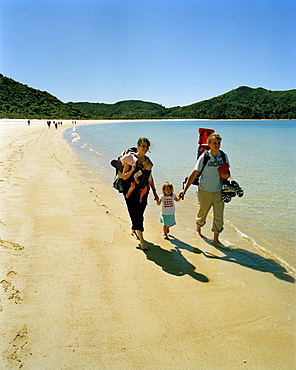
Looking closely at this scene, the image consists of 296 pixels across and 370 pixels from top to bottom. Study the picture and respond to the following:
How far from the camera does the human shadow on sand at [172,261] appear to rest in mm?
4070

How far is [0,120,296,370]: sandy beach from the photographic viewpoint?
2588 millimetres

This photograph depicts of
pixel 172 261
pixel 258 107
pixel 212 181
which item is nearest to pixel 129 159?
pixel 212 181

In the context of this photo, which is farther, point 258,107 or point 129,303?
point 258,107

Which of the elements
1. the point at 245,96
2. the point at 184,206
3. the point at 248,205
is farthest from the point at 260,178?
the point at 245,96

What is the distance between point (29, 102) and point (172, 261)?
414 ft

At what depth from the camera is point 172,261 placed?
4445 mm

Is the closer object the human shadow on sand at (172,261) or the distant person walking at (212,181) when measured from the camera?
the human shadow on sand at (172,261)

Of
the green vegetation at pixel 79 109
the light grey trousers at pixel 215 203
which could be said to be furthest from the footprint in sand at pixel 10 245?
the green vegetation at pixel 79 109

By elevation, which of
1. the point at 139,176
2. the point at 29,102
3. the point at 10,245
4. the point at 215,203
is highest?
the point at 29,102

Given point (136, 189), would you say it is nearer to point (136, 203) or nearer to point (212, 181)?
point (136, 203)

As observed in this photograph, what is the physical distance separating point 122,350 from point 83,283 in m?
1.17

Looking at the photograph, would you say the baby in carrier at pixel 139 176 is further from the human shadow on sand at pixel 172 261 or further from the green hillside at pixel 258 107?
the green hillside at pixel 258 107

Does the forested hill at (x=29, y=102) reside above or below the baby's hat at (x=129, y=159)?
above

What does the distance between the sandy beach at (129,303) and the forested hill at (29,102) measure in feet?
328
